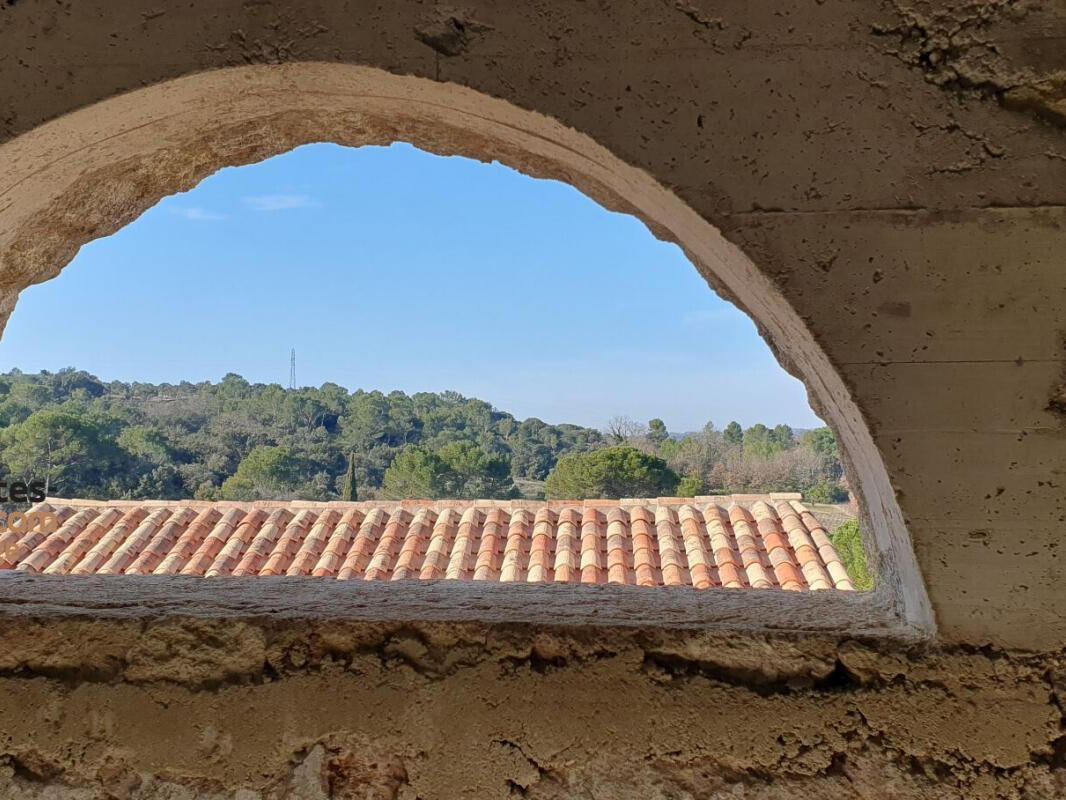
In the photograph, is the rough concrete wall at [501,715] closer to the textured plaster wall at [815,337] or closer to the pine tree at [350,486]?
the textured plaster wall at [815,337]

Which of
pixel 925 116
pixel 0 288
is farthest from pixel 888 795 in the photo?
pixel 0 288

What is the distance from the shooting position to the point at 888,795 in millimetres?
950

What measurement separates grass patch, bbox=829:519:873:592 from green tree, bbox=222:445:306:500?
5683 mm

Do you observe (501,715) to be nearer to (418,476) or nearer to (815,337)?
(815,337)

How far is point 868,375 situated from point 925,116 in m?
0.35

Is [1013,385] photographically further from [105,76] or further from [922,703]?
[105,76]

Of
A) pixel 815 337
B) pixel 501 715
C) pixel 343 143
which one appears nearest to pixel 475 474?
pixel 343 143

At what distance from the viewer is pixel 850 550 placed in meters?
4.18

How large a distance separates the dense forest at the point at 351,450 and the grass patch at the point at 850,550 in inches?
67.2

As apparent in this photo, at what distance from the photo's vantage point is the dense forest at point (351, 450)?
24.1 feet

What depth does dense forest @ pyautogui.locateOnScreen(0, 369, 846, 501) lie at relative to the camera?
735 cm

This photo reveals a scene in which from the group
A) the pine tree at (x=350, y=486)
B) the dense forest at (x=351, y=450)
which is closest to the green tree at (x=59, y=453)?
the dense forest at (x=351, y=450)

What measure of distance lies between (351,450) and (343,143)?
8.08m

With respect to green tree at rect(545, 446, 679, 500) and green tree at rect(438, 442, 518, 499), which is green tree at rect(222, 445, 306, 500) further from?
green tree at rect(545, 446, 679, 500)
